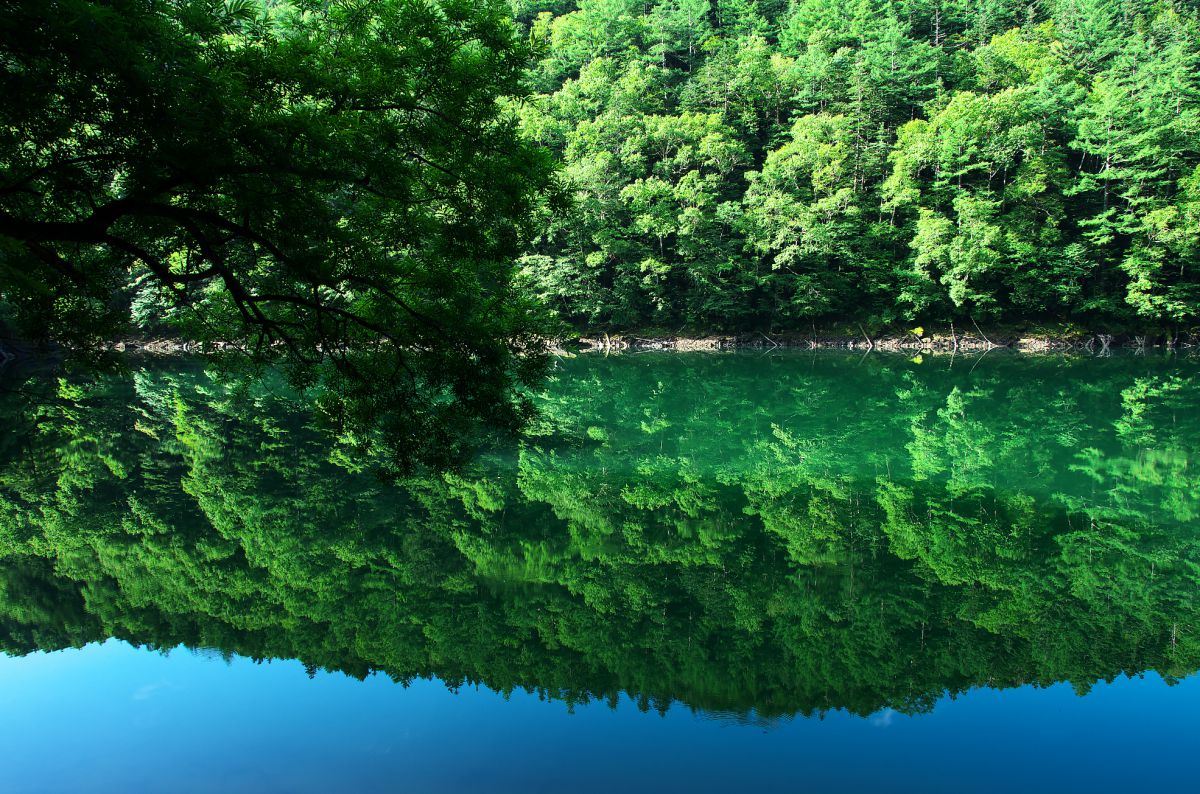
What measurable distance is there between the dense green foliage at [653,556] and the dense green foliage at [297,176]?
6.65 ft

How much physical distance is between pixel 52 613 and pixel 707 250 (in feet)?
119

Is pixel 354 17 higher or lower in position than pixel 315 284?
higher

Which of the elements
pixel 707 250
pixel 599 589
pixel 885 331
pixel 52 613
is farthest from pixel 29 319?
pixel 885 331

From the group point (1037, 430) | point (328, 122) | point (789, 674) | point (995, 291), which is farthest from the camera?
point (995, 291)

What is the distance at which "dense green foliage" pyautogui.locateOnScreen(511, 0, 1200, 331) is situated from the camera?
118ft

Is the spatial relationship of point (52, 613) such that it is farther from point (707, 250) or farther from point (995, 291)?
point (995, 291)

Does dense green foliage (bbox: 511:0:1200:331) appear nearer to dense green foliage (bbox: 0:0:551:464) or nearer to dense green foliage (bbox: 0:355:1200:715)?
dense green foliage (bbox: 0:355:1200:715)

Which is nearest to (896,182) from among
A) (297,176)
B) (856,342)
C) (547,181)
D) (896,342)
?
(896,342)

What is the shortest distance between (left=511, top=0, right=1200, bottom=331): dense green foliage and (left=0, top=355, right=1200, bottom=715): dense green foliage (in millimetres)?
22595

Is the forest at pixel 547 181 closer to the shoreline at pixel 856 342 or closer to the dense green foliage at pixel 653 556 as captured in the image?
the shoreline at pixel 856 342

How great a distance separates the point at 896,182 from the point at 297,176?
126 ft

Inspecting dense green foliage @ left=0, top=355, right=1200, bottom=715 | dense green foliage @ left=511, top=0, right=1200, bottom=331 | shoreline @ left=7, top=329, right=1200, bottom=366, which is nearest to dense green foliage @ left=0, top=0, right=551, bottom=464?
dense green foliage @ left=0, top=355, right=1200, bottom=715

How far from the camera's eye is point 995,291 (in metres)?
38.2

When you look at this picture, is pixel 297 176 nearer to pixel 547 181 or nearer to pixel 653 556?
pixel 547 181
